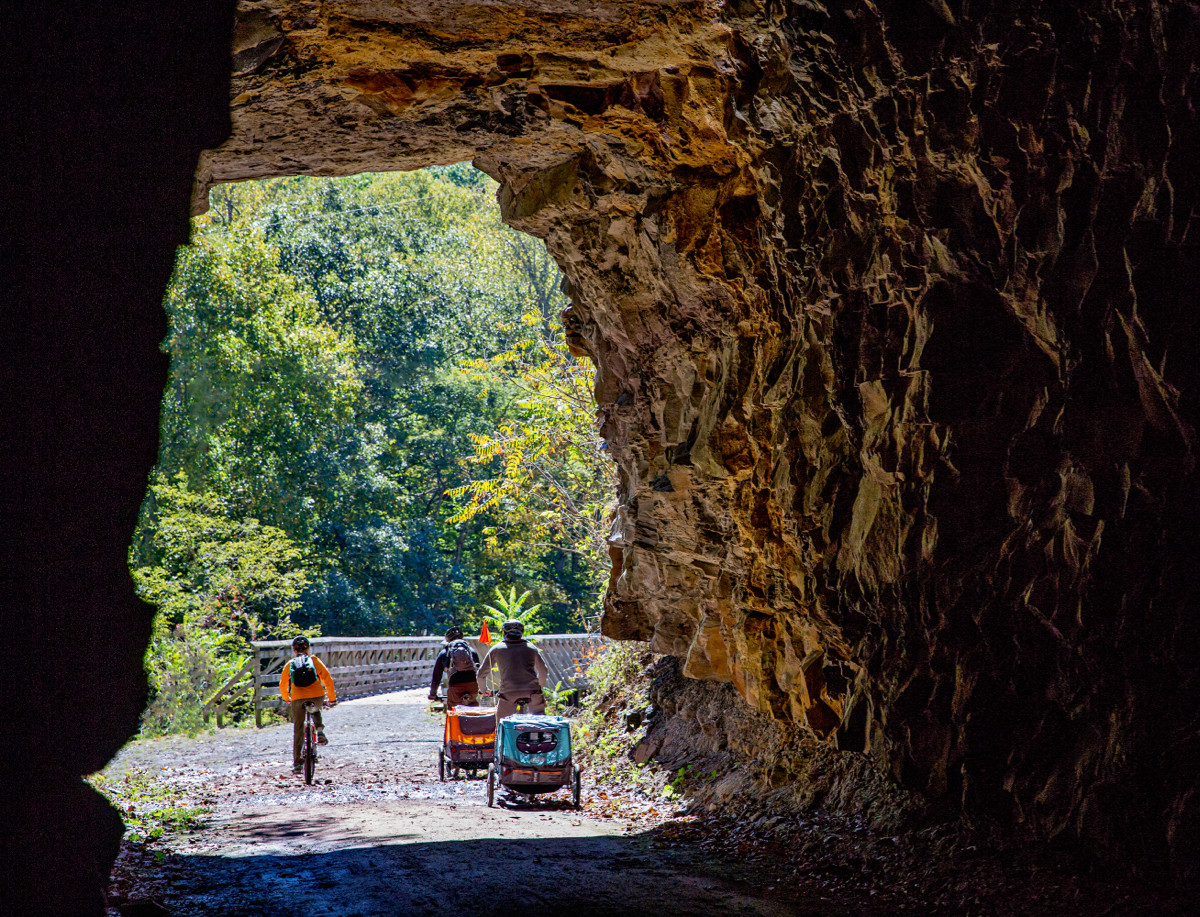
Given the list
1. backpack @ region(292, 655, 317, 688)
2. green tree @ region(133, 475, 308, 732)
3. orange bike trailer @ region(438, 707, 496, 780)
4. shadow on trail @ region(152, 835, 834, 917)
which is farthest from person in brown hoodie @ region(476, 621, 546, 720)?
green tree @ region(133, 475, 308, 732)

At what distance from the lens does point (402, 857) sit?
7.89 m

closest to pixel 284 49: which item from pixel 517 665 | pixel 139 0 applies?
pixel 139 0

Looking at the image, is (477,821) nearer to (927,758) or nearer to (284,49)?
(927,758)

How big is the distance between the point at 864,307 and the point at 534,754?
548 centimetres

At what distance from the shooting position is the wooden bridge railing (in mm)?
19156

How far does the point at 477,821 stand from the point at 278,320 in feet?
69.7

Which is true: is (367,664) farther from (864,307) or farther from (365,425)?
(864,307)

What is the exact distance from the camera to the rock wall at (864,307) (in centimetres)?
449

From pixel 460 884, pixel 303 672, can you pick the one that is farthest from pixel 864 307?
pixel 303 672

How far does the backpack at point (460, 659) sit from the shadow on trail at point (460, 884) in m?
4.09

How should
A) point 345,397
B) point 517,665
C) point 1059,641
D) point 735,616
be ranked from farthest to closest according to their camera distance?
point 345,397 < point 517,665 < point 735,616 < point 1059,641

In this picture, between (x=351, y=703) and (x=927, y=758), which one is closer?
(x=927, y=758)

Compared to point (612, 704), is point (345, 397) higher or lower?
higher

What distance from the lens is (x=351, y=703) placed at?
77.1 feet
